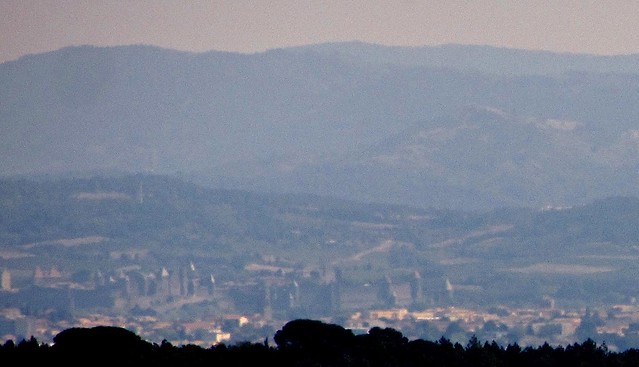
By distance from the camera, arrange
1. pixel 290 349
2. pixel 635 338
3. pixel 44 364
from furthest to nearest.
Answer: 1. pixel 635 338
2. pixel 290 349
3. pixel 44 364

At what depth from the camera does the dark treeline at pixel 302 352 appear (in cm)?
4884

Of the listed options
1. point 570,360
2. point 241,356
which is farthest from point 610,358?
point 241,356

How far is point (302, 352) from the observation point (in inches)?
2040

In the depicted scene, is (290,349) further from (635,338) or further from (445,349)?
(635,338)

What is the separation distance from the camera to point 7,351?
49.2 meters

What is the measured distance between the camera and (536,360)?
172 feet

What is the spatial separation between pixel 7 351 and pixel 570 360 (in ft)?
39.2

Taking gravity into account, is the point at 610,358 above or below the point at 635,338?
below

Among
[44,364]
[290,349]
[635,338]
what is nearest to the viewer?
[44,364]

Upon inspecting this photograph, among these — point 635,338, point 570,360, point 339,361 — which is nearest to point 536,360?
point 570,360

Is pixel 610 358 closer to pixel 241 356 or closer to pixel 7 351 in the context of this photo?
pixel 241 356

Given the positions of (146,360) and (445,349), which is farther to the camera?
(445,349)

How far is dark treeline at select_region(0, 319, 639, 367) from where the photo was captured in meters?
48.8

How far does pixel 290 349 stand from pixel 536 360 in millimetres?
5170
